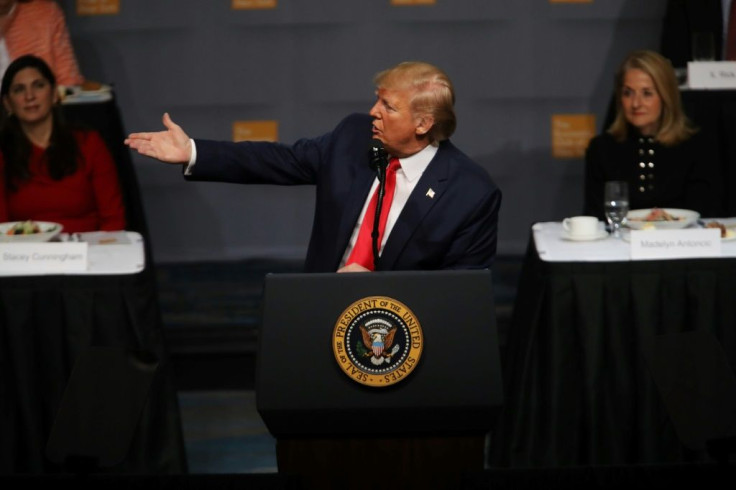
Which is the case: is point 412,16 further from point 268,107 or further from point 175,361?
point 175,361

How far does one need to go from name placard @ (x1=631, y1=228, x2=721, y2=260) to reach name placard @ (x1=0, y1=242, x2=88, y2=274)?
1587mm

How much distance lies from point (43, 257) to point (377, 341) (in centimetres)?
176

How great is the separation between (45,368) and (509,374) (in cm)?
145

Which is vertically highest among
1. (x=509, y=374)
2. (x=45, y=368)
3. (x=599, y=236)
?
(x=599, y=236)

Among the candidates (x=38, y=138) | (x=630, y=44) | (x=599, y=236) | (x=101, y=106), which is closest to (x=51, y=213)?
(x=38, y=138)

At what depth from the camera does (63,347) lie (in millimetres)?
3273

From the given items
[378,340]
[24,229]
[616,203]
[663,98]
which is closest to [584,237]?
[616,203]

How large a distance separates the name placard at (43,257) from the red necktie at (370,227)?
0.93 m

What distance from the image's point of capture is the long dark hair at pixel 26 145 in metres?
4.16

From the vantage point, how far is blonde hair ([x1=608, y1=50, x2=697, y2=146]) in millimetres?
4090

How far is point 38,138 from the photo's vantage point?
13.9 feet

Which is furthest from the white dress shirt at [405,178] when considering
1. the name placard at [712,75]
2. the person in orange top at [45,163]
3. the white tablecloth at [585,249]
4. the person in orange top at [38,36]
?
the person in orange top at [38,36]

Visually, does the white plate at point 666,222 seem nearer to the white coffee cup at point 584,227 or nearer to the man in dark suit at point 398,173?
the white coffee cup at point 584,227

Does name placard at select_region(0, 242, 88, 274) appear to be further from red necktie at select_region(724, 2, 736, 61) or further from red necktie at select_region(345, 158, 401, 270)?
red necktie at select_region(724, 2, 736, 61)
